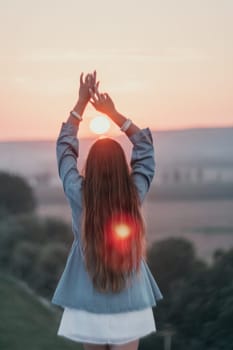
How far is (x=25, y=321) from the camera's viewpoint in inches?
192

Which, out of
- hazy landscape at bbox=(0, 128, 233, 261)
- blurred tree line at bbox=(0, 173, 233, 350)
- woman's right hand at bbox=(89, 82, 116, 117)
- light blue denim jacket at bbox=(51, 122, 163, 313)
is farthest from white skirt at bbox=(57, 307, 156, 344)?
hazy landscape at bbox=(0, 128, 233, 261)

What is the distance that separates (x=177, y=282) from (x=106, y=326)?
5.66 feet

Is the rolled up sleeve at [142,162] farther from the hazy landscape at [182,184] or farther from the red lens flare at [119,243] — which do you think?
the hazy landscape at [182,184]

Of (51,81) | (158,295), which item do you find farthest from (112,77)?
(158,295)

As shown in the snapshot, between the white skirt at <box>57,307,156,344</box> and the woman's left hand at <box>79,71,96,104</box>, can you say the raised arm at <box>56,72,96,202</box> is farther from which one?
the white skirt at <box>57,307,156,344</box>

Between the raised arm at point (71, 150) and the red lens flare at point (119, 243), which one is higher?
the raised arm at point (71, 150)

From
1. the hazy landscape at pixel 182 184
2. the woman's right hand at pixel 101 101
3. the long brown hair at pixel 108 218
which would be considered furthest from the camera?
the hazy landscape at pixel 182 184

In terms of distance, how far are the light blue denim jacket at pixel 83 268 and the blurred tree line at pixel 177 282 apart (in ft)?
5.06

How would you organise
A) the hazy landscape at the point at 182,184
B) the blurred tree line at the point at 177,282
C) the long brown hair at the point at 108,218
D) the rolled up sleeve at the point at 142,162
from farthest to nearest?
the hazy landscape at the point at 182,184, the blurred tree line at the point at 177,282, the rolled up sleeve at the point at 142,162, the long brown hair at the point at 108,218

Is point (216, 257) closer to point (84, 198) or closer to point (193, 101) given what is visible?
point (193, 101)

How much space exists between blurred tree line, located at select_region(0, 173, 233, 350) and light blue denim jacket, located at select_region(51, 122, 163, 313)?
1544mm

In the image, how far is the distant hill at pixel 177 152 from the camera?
4949 mm

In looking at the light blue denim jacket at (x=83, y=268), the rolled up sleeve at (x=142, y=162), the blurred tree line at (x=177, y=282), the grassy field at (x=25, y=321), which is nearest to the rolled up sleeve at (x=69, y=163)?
the light blue denim jacket at (x=83, y=268)

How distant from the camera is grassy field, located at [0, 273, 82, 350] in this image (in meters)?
4.74
